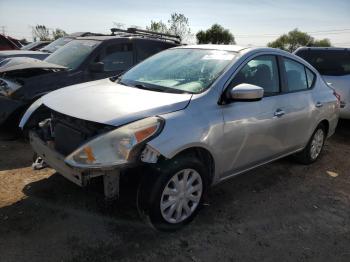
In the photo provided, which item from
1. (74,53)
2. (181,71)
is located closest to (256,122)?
(181,71)

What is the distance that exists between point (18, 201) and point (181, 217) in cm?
162

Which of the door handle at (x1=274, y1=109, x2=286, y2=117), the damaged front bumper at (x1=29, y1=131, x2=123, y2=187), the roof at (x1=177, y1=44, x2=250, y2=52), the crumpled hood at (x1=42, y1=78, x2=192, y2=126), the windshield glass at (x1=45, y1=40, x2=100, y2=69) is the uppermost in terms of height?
the roof at (x1=177, y1=44, x2=250, y2=52)

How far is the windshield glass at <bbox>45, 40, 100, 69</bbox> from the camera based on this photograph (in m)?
6.24

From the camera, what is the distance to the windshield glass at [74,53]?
624 cm

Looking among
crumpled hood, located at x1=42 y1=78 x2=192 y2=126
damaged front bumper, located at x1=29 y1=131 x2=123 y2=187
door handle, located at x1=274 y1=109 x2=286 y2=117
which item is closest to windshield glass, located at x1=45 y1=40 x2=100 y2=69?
crumpled hood, located at x1=42 y1=78 x2=192 y2=126

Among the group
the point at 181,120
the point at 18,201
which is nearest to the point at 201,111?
the point at 181,120

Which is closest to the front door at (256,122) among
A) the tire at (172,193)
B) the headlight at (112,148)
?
the tire at (172,193)

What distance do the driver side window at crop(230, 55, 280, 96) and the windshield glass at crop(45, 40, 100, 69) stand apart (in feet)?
10.3

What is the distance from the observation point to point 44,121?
154 inches

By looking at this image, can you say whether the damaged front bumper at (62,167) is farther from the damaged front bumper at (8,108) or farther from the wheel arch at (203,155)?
the damaged front bumper at (8,108)

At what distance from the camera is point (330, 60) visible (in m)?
7.91

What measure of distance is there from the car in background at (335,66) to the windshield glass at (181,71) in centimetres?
396

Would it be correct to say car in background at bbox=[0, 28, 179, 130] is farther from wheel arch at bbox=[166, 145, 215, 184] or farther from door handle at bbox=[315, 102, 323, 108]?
door handle at bbox=[315, 102, 323, 108]

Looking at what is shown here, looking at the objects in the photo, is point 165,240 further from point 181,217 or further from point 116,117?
point 116,117
